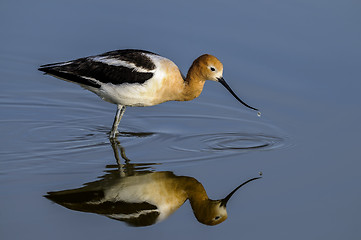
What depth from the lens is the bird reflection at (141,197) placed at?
23.8 ft

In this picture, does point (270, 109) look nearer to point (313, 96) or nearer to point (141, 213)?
point (313, 96)

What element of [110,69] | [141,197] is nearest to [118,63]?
[110,69]

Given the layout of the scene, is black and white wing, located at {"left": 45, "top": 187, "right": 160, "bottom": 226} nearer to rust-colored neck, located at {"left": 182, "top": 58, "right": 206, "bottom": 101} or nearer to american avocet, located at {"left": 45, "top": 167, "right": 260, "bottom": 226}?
american avocet, located at {"left": 45, "top": 167, "right": 260, "bottom": 226}

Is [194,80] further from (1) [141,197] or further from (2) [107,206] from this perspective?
(2) [107,206]

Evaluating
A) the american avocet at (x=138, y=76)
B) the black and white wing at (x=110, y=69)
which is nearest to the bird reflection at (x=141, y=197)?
the american avocet at (x=138, y=76)

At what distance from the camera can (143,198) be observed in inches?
300

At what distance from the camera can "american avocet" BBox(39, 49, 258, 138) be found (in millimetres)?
9078

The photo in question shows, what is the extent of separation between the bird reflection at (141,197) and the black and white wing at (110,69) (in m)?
1.37

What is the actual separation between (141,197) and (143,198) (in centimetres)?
3

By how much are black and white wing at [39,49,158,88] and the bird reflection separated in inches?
54.1

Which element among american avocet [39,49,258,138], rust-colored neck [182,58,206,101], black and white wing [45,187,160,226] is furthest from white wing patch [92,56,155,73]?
black and white wing [45,187,160,226]

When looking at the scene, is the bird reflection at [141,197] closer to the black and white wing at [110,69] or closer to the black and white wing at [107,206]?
the black and white wing at [107,206]

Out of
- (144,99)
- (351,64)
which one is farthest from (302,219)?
(351,64)

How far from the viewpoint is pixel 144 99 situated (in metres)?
9.16
